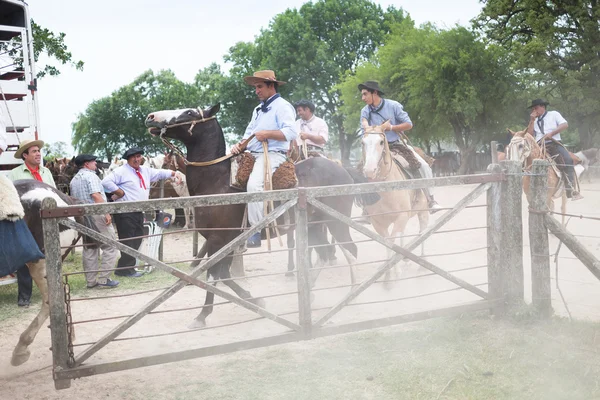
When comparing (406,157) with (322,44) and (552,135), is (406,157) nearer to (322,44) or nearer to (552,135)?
(552,135)

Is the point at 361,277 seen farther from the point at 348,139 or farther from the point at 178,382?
the point at 348,139

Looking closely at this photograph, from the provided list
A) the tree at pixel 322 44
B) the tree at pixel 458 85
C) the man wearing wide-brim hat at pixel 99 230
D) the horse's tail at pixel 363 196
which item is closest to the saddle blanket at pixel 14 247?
the man wearing wide-brim hat at pixel 99 230

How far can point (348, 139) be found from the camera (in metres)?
48.9

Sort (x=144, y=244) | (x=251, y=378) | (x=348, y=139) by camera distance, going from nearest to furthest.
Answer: (x=251, y=378) < (x=144, y=244) < (x=348, y=139)

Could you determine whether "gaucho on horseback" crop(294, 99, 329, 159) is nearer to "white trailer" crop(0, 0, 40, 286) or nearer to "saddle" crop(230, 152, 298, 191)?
"saddle" crop(230, 152, 298, 191)

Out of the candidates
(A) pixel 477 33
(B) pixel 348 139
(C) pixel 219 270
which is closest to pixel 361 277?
(C) pixel 219 270

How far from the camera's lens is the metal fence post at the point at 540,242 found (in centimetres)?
554

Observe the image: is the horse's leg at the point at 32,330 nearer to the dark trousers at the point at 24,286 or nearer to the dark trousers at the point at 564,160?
the dark trousers at the point at 24,286

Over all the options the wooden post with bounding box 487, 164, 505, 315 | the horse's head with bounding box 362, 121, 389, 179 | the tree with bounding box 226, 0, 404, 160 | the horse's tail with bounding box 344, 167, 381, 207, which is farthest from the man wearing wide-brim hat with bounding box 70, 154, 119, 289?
the tree with bounding box 226, 0, 404, 160

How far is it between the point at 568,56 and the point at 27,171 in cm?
2889

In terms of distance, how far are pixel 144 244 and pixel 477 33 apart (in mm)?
28585

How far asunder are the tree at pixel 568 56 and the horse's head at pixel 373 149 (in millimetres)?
23545

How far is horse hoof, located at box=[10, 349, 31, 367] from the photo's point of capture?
5344 millimetres

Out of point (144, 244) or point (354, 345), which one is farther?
point (144, 244)
